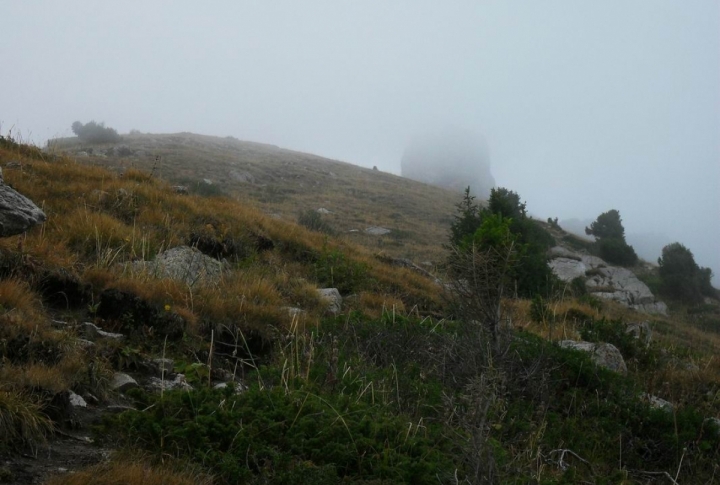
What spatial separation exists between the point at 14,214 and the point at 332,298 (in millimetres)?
3374

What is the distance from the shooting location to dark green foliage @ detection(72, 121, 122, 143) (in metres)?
37.7

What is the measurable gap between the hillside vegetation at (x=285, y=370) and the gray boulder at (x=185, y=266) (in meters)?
0.15

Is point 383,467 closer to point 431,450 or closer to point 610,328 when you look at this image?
point 431,450

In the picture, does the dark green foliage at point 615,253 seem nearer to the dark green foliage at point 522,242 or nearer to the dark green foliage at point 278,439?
the dark green foliage at point 522,242

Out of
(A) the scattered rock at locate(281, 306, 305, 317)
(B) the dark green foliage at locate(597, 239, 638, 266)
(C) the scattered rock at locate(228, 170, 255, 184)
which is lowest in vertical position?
(A) the scattered rock at locate(281, 306, 305, 317)

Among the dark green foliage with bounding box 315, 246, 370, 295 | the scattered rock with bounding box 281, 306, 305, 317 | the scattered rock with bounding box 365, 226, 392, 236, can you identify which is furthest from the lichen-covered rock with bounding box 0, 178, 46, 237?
the scattered rock with bounding box 365, 226, 392, 236

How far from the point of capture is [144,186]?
7.62 m

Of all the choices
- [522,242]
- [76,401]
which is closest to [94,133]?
[522,242]

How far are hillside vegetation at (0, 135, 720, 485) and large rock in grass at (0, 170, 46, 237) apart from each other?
21cm

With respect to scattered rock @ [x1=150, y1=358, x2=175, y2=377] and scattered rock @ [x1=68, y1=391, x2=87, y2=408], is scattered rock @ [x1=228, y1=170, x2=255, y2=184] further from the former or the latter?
scattered rock @ [x1=68, y1=391, x2=87, y2=408]

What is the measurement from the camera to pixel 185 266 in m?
5.38

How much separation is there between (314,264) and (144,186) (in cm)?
279

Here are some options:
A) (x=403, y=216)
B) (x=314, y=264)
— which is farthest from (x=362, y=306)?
(x=403, y=216)

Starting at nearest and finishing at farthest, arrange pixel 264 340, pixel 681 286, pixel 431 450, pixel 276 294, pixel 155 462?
pixel 155 462, pixel 431 450, pixel 264 340, pixel 276 294, pixel 681 286
